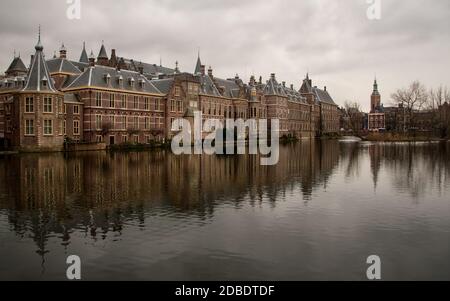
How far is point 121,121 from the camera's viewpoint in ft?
224

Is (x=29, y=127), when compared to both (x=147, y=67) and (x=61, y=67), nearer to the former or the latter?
(x=61, y=67)

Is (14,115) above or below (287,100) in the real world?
below

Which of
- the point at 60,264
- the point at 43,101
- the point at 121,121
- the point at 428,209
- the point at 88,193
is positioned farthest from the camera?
the point at 121,121

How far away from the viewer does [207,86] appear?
302 ft

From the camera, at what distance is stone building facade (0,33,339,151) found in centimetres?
5597

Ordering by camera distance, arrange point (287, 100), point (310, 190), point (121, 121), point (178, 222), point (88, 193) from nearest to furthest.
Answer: point (178, 222) → point (88, 193) → point (310, 190) → point (121, 121) → point (287, 100)

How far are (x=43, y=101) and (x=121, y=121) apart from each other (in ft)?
→ 46.5

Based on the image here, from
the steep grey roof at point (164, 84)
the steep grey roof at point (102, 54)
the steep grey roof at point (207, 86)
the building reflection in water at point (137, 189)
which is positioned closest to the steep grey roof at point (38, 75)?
the building reflection in water at point (137, 189)

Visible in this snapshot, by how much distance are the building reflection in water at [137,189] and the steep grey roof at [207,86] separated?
53.5 metres

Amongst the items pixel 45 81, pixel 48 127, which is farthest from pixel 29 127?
pixel 45 81

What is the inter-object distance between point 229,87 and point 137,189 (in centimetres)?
8043
